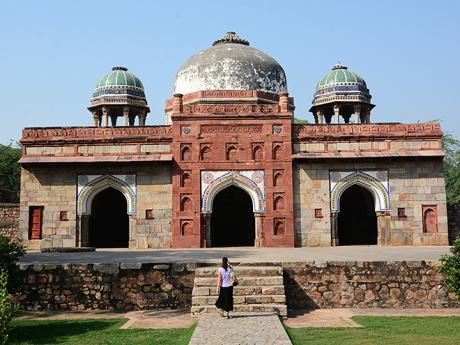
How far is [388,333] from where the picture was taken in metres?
7.15

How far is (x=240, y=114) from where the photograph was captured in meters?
17.2

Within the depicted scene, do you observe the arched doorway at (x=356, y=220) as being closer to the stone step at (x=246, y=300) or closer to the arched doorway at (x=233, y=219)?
the arched doorway at (x=233, y=219)

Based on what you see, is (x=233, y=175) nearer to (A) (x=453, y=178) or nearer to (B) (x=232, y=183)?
(B) (x=232, y=183)

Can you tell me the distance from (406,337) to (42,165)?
13421 mm

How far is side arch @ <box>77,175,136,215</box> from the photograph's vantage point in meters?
17.0

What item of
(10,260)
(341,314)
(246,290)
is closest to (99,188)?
(10,260)

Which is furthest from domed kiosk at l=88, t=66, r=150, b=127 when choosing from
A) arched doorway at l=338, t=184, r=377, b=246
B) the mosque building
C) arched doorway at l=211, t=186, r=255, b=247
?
arched doorway at l=338, t=184, r=377, b=246

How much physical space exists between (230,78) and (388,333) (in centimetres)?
1442

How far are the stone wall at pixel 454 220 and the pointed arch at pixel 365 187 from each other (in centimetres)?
252

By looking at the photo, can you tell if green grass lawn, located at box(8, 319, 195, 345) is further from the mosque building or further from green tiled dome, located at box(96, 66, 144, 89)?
green tiled dome, located at box(96, 66, 144, 89)

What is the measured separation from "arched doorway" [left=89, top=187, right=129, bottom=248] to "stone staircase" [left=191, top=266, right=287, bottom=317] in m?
10.8

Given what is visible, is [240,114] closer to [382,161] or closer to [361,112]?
[382,161]

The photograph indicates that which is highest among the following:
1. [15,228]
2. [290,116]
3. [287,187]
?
[290,116]

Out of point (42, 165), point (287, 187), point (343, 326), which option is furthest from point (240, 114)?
point (343, 326)
